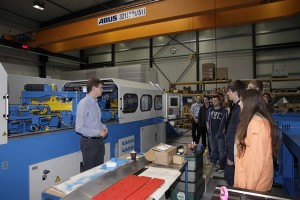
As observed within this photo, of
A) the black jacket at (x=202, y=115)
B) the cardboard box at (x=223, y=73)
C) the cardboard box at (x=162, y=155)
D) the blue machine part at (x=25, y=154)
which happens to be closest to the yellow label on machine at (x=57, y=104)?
the blue machine part at (x=25, y=154)

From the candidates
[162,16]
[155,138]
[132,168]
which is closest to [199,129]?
[155,138]

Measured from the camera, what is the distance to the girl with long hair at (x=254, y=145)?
5.00ft

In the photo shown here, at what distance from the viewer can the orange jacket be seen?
1.52 m

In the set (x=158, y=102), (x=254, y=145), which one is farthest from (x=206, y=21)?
(x=254, y=145)

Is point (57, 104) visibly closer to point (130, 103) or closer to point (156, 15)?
point (130, 103)

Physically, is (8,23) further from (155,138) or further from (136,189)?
(136,189)

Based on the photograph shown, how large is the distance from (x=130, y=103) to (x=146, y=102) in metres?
0.73

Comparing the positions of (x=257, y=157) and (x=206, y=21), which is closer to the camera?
(x=257, y=157)

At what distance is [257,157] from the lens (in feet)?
4.99

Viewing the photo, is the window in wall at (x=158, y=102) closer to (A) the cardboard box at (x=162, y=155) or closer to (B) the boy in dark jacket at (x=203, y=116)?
(B) the boy in dark jacket at (x=203, y=116)

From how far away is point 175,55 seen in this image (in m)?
10.7

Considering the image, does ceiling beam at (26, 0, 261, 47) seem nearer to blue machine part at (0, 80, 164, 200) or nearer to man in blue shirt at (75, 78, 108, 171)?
blue machine part at (0, 80, 164, 200)

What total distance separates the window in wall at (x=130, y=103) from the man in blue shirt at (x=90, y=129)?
121cm

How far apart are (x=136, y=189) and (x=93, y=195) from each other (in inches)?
11.7
